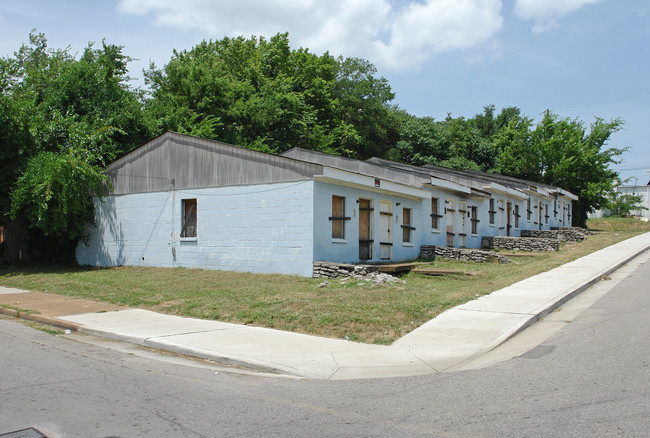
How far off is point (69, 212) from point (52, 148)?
11.3 ft

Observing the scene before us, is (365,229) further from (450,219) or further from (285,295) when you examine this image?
(450,219)

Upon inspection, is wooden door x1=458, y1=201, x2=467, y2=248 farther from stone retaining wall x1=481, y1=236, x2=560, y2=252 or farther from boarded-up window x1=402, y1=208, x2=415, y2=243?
boarded-up window x1=402, y1=208, x2=415, y2=243

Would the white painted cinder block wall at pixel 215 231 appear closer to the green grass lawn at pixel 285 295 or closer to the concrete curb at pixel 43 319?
the green grass lawn at pixel 285 295

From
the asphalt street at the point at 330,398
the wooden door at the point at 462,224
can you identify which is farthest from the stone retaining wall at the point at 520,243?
the asphalt street at the point at 330,398

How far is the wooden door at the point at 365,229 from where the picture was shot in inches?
749

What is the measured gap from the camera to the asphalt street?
464 cm

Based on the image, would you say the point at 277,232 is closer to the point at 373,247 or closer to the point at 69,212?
the point at 373,247

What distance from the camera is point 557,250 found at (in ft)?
88.3

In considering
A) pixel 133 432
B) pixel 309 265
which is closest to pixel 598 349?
pixel 133 432

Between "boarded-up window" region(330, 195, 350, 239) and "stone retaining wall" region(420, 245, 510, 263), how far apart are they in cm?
637

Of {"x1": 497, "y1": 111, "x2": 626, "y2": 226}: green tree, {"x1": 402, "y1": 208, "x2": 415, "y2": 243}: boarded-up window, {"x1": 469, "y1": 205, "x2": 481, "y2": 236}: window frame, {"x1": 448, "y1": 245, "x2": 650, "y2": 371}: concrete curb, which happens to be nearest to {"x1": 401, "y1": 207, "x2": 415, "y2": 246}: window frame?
{"x1": 402, "y1": 208, "x2": 415, "y2": 243}: boarded-up window

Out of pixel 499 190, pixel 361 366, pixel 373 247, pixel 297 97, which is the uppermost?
pixel 297 97

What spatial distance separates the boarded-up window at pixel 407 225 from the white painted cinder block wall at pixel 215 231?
655cm

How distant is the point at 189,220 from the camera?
784 inches
